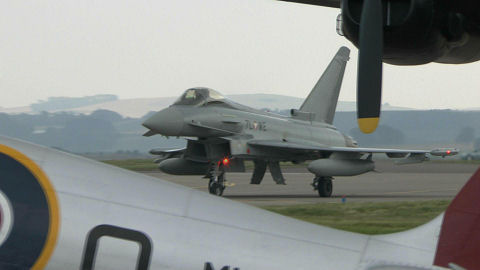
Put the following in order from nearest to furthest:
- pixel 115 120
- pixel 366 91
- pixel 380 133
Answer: pixel 366 91, pixel 115 120, pixel 380 133

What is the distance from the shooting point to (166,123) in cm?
2041

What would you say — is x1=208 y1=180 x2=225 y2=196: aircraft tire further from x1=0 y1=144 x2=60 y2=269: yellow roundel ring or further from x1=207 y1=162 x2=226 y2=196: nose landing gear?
x1=0 y1=144 x2=60 y2=269: yellow roundel ring

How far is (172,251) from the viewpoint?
4.30 metres

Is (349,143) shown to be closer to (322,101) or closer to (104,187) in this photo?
(322,101)

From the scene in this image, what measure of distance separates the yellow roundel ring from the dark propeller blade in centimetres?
818

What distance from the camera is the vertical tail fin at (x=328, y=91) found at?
83.8ft

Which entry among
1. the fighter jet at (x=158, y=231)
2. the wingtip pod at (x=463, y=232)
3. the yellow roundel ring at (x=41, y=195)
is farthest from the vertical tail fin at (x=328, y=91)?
the yellow roundel ring at (x=41, y=195)

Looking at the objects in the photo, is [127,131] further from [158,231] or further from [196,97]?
Result: [158,231]

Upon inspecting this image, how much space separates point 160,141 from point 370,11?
255 feet

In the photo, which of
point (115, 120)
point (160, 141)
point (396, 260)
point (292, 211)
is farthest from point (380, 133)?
point (396, 260)

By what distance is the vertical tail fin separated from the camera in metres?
25.5

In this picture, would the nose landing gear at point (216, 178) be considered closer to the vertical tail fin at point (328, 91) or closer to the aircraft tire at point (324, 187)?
the aircraft tire at point (324, 187)

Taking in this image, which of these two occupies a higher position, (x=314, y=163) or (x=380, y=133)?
(x=380, y=133)

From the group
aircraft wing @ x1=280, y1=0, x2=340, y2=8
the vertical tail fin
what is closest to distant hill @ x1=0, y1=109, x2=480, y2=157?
the vertical tail fin
